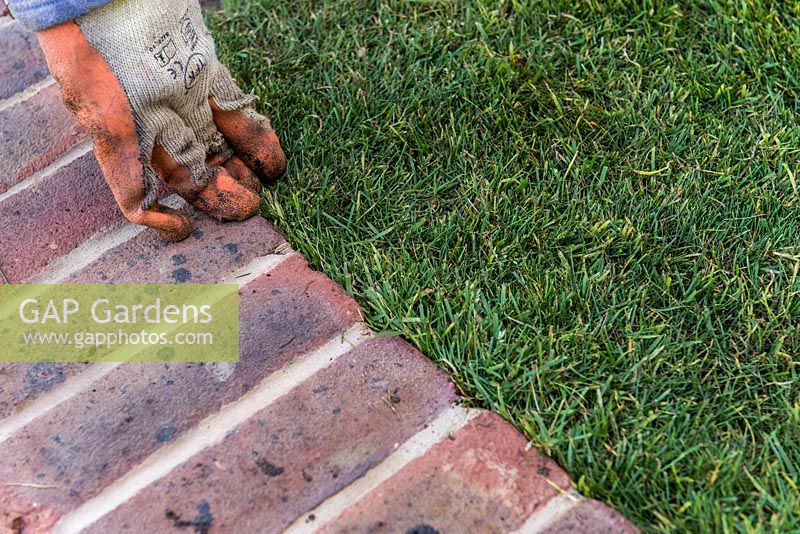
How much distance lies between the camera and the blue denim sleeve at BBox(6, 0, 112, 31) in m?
1.41

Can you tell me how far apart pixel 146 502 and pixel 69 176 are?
2.97ft

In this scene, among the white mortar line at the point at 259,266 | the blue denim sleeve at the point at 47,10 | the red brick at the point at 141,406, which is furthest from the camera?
the white mortar line at the point at 259,266

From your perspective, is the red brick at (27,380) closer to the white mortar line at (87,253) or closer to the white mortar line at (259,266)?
the white mortar line at (87,253)

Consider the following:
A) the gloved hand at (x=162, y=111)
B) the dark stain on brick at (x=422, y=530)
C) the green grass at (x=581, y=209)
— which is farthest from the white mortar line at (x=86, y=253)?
the dark stain on brick at (x=422, y=530)

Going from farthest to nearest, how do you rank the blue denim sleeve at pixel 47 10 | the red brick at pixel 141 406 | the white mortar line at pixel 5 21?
the white mortar line at pixel 5 21 → the red brick at pixel 141 406 → the blue denim sleeve at pixel 47 10

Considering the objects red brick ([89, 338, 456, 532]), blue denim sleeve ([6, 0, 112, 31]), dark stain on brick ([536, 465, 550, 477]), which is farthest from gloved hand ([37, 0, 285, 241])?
dark stain on brick ([536, 465, 550, 477])

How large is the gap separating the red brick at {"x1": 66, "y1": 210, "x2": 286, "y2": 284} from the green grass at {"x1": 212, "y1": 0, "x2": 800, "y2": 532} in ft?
0.27

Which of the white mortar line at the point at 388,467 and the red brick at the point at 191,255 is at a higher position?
the red brick at the point at 191,255

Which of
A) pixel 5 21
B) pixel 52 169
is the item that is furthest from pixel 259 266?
pixel 5 21

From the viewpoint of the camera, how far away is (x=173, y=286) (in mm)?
1803

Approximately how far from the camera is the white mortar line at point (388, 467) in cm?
145

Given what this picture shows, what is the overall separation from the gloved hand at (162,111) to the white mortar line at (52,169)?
346 millimetres

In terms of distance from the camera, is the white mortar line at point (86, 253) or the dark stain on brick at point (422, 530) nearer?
the dark stain on brick at point (422, 530)

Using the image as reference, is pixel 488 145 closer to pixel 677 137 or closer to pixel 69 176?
pixel 677 137
